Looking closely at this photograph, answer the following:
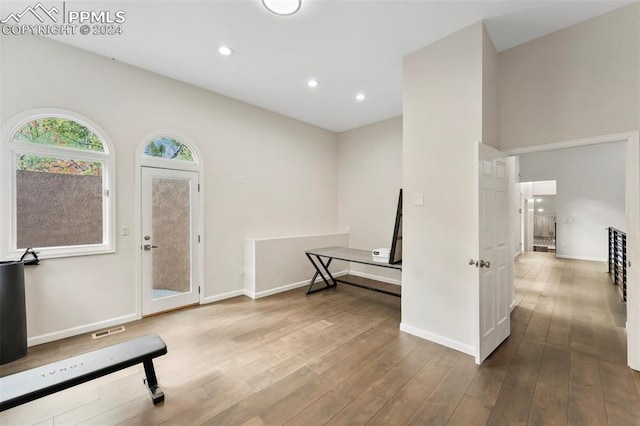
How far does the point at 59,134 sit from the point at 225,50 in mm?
2078

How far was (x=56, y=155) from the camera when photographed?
112 inches

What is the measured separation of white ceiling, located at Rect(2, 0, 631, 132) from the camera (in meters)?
2.34

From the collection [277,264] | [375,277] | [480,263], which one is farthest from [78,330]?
[375,277]

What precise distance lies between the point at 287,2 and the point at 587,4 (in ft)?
8.76

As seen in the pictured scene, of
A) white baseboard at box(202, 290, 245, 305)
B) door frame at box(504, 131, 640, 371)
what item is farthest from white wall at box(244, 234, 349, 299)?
door frame at box(504, 131, 640, 371)

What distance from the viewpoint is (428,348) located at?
2.71 meters

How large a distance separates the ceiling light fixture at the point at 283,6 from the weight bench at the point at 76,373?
118 inches

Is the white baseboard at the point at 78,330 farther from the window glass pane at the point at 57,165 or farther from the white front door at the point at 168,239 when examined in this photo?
the window glass pane at the point at 57,165

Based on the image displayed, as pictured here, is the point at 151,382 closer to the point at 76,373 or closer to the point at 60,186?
the point at 76,373

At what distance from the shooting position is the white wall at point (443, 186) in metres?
2.59

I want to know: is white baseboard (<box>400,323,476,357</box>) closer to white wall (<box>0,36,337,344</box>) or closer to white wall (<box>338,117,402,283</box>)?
white wall (<box>338,117,402,283</box>)

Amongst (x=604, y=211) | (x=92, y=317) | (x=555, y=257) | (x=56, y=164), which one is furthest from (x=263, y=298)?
(x=604, y=211)

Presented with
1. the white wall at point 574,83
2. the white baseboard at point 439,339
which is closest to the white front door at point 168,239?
the white baseboard at point 439,339

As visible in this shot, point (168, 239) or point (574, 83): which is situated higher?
point (574, 83)
